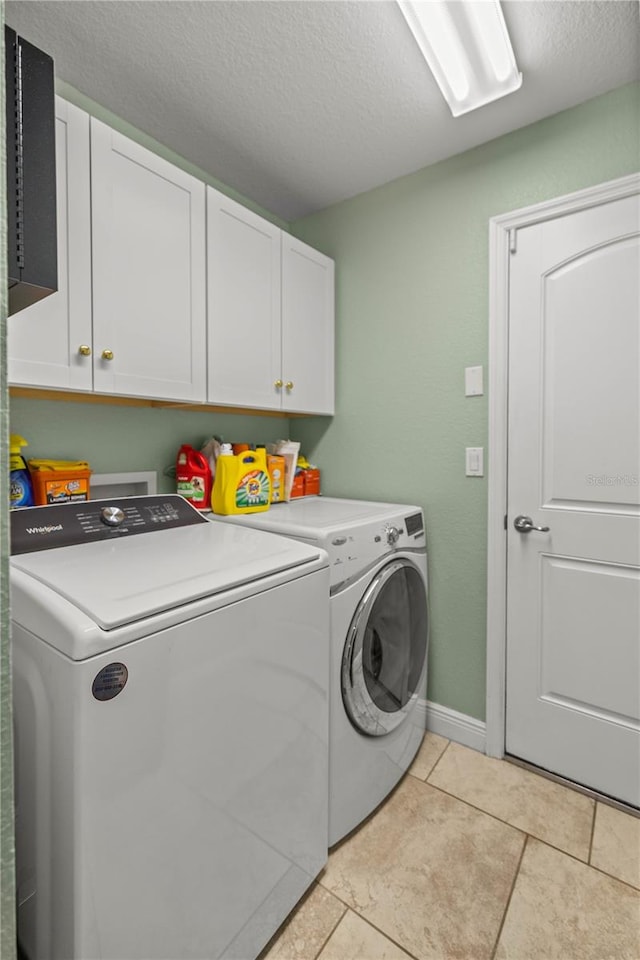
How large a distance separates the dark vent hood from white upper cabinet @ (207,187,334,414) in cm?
88

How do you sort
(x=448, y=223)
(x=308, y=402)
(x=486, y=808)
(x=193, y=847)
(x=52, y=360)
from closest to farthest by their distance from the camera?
(x=193, y=847) → (x=52, y=360) → (x=486, y=808) → (x=448, y=223) → (x=308, y=402)

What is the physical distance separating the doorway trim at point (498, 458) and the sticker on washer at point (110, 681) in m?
1.53

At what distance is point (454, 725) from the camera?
2039 mm

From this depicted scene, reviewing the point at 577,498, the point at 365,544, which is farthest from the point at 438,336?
the point at 365,544

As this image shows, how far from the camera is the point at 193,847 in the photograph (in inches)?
38.3

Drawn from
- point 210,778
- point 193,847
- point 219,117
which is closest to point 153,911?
point 193,847

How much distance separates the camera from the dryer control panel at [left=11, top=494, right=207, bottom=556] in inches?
49.0

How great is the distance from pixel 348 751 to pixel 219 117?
230 cm

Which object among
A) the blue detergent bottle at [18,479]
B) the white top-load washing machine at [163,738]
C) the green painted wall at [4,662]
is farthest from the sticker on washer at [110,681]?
the blue detergent bottle at [18,479]

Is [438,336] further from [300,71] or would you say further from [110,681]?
[110,681]

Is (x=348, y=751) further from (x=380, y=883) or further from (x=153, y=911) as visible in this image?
(x=153, y=911)

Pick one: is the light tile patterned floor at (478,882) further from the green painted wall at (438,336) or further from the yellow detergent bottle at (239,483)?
Result: the yellow detergent bottle at (239,483)

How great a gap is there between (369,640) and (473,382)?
1138 mm

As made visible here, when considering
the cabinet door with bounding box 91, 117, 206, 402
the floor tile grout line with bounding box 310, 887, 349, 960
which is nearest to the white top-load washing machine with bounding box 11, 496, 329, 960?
the floor tile grout line with bounding box 310, 887, 349, 960
